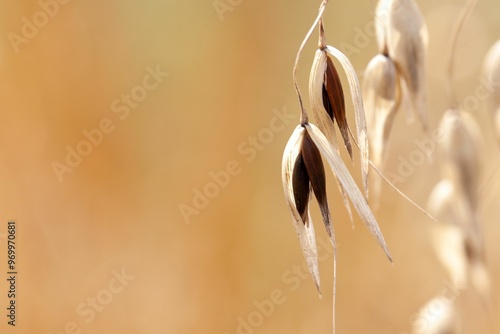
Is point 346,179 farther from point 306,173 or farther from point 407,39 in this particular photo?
point 407,39

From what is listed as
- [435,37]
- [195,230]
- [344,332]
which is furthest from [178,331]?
[435,37]

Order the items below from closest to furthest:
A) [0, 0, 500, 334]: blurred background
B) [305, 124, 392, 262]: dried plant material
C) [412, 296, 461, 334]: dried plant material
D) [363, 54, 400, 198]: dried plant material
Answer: [305, 124, 392, 262]: dried plant material < [363, 54, 400, 198]: dried plant material < [412, 296, 461, 334]: dried plant material < [0, 0, 500, 334]: blurred background

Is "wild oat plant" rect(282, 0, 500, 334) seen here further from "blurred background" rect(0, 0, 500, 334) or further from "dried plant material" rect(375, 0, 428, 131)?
"blurred background" rect(0, 0, 500, 334)

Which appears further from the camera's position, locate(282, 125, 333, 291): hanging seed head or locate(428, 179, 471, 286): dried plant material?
locate(428, 179, 471, 286): dried plant material

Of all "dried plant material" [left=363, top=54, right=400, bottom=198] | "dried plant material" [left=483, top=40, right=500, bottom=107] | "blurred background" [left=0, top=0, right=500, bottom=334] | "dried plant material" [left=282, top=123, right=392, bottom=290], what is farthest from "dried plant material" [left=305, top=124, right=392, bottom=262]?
"blurred background" [left=0, top=0, right=500, bottom=334]

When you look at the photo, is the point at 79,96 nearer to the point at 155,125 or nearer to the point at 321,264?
the point at 155,125

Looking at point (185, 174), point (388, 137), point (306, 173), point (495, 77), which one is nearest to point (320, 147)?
point (306, 173)
